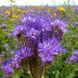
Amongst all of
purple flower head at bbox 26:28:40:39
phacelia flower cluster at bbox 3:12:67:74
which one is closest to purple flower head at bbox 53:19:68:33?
phacelia flower cluster at bbox 3:12:67:74

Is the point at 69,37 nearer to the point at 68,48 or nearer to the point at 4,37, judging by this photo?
the point at 68,48

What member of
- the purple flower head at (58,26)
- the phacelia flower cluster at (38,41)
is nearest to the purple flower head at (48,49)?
the phacelia flower cluster at (38,41)

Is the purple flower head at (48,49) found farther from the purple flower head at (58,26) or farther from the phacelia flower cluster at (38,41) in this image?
the purple flower head at (58,26)

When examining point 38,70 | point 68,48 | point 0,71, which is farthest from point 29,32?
point 68,48

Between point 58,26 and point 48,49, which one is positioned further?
point 58,26

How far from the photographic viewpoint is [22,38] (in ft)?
5.33

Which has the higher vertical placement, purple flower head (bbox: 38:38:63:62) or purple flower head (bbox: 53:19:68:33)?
purple flower head (bbox: 53:19:68:33)

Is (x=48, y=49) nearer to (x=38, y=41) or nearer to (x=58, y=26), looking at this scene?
(x=38, y=41)

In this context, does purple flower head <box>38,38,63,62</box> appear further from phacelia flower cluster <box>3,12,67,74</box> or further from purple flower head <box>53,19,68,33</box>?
purple flower head <box>53,19,68,33</box>

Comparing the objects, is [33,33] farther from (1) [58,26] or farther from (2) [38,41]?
(1) [58,26]

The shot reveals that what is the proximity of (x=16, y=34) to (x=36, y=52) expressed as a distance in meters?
0.20

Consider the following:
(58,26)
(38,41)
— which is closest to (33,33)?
(38,41)

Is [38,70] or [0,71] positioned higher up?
[38,70]

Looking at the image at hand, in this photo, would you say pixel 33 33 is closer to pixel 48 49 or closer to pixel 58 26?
pixel 48 49
